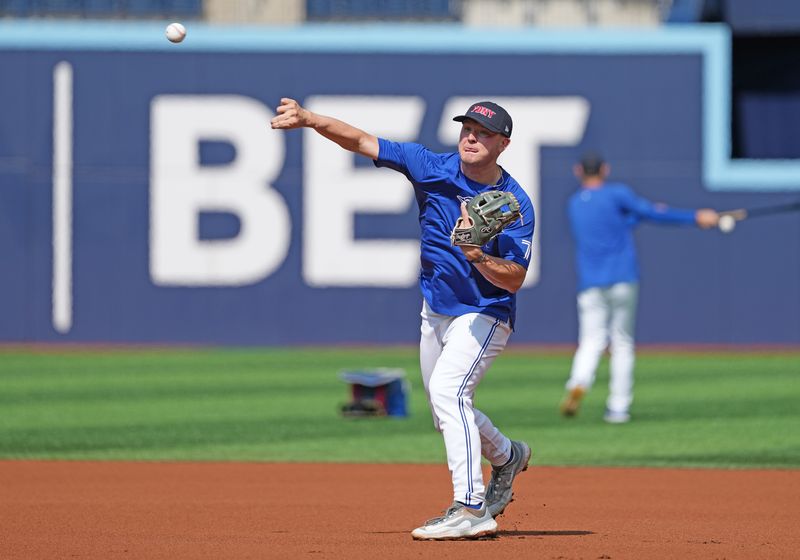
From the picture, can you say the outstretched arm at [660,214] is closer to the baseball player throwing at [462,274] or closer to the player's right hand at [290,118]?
the baseball player throwing at [462,274]

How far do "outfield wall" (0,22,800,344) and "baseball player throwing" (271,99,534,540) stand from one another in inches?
547

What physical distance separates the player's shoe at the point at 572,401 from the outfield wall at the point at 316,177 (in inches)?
323

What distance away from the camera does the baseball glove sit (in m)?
6.88

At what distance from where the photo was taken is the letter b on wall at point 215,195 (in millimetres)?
21484

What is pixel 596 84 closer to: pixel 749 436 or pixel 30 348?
pixel 30 348

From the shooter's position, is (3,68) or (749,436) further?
(3,68)

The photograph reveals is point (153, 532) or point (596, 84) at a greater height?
point (596, 84)

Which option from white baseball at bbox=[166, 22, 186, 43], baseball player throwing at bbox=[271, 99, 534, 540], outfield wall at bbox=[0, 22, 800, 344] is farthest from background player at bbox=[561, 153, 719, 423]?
outfield wall at bbox=[0, 22, 800, 344]

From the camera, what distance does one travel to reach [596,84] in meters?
21.8

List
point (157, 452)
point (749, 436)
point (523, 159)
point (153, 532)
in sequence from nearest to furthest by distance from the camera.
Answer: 1. point (153, 532)
2. point (157, 452)
3. point (749, 436)
4. point (523, 159)

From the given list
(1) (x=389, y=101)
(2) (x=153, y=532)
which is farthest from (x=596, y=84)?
(2) (x=153, y=532)

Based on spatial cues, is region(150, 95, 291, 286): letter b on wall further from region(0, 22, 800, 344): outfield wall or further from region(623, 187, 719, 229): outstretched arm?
region(623, 187, 719, 229): outstretched arm

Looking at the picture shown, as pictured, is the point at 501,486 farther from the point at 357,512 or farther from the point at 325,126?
the point at 325,126

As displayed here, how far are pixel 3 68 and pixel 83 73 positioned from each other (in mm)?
1162
